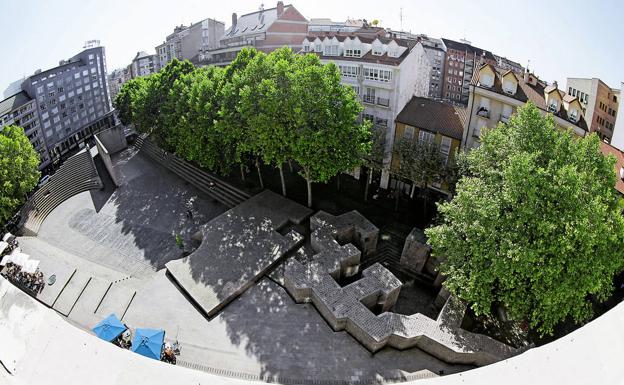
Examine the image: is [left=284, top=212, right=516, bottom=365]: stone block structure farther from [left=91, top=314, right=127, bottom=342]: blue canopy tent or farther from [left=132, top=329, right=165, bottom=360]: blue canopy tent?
[left=91, top=314, right=127, bottom=342]: blue canopy tent

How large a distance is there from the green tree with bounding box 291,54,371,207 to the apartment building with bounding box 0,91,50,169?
5434cm

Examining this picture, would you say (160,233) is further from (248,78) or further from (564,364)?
(564,364)

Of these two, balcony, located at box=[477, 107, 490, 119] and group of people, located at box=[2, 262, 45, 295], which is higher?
balcony, located at box=[477, 107, 490, 119]

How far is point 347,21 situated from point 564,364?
283ft

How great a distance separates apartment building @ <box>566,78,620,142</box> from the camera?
2908 centimetres

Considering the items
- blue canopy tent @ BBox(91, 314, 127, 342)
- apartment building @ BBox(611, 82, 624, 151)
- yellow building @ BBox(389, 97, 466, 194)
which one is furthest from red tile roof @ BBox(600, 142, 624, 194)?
blue canopy tent @ BBox(91, 314, 127, 342)

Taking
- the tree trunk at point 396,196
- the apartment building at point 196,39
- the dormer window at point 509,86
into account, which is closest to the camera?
the dormer window at point 509,86

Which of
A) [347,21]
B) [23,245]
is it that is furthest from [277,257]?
[347,21]

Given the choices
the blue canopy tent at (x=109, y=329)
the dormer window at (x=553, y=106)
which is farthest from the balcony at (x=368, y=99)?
the blue canopy tent at (x=109, y=329)

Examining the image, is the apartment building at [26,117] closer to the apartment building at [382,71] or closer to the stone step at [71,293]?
the stone step at [71,293]

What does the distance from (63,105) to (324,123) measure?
66.3m

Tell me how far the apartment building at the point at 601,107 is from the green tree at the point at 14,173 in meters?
51.5

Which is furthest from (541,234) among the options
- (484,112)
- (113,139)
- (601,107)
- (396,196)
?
(113,139)

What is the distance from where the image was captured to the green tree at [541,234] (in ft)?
64.7
